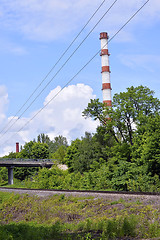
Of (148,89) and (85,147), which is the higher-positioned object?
(148,89)

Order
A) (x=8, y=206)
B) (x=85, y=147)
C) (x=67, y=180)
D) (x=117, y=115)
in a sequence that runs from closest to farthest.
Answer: (x=8, y=206)
(x=67, y=180)
(x=117, y=115)
(x=85, y=147)

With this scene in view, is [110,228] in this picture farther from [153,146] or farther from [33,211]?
[153,146]

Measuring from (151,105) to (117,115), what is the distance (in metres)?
5.24

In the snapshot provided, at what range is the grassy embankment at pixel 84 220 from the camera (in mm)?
10930

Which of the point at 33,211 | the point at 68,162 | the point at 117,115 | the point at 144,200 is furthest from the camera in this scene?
the point at 68,162

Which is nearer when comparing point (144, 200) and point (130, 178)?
point (144, 200)

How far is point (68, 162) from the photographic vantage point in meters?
73.2

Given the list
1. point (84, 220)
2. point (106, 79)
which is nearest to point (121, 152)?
point (106, 79)

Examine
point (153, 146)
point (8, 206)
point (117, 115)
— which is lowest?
point (8, 206)

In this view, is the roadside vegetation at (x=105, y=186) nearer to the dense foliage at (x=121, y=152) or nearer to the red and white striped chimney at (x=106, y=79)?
the dense foliage at (x=121, y=152)

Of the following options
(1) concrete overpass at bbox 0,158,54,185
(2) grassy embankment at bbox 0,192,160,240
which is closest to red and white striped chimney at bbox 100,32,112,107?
(1) concrete overpass at bbox 0,158,54,185

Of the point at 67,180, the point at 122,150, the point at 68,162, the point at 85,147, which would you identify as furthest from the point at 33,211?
the point at 68,162

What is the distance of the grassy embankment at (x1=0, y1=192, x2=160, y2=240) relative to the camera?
10930mm

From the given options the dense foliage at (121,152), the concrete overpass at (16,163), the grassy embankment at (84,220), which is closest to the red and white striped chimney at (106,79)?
the dense foliage at (121,152)
